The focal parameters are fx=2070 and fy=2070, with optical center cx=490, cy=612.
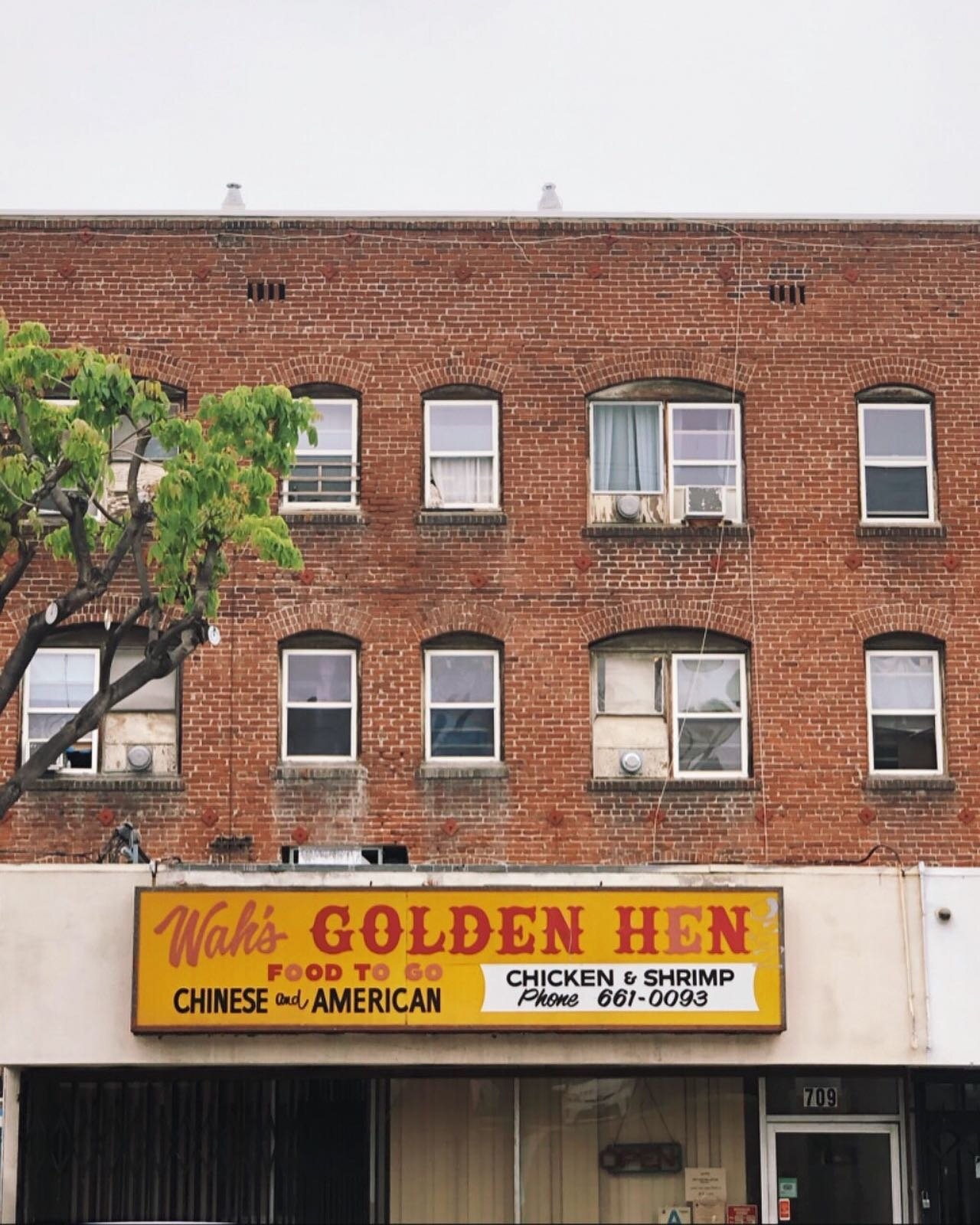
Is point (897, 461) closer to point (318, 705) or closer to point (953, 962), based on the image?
point (953, 962)

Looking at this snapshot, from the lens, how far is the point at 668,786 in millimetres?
22641

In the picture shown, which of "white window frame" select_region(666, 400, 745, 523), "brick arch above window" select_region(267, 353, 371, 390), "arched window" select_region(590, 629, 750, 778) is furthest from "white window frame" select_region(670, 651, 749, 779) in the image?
"brick arch above window" select_region(267, 353, 371, 390)

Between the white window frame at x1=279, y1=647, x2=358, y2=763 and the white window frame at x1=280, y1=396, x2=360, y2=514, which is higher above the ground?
the white window frame at x1=280, y1=396, x2=360, y2=514

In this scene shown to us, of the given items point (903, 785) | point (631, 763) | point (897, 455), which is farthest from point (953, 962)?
point (897, 455)

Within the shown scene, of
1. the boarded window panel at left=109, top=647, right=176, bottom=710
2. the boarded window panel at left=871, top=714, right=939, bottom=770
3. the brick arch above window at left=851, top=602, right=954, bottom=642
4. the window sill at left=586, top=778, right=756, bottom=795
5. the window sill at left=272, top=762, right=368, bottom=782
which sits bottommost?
the window sill at left=586, top=778, right=756, bottom=795

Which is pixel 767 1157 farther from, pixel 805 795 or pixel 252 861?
pixel 252 861

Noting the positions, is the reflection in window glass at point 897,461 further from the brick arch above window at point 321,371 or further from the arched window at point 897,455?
the brick arch above window at point 321,371

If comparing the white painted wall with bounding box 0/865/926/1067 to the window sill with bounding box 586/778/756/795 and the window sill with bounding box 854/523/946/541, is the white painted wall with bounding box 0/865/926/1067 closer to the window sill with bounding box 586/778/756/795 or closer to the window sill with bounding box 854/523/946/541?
the window sill with bounding box 586/778/756/795

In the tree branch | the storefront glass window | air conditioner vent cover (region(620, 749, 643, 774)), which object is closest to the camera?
the tree branch

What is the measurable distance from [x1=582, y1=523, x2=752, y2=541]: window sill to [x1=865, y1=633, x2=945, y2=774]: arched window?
205cm

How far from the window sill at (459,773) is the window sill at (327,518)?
2.83m

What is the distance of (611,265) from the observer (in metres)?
23.7

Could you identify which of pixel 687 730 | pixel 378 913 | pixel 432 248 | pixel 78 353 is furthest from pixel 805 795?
pixel 78 353

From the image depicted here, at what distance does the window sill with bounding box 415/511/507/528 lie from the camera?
23.1 meters
